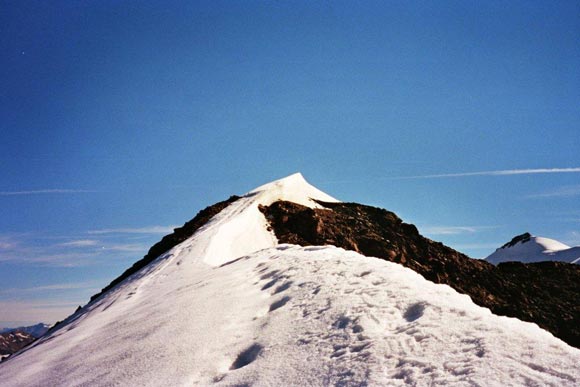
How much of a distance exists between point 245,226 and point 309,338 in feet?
59.5

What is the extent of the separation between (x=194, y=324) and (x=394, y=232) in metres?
21.1

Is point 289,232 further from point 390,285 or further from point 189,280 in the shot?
point 390,285

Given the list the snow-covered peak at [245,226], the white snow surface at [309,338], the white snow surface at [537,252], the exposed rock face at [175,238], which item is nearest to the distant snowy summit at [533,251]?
the white snow surface at [537,252]

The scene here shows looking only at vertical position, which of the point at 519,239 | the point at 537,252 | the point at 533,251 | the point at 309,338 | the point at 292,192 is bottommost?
the point at 309,338

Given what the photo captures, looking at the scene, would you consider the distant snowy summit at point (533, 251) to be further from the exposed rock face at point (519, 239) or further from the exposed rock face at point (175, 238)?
the exposed rock face at point (175, 238)

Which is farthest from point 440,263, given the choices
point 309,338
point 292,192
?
point 309,338

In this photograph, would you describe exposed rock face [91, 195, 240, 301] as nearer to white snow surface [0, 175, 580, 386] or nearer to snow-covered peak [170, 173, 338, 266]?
snow-covered peak [170, 173, 338, 266]

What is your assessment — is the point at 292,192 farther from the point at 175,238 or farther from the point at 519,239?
the point at 519,239

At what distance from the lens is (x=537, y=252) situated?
77312 millimetres

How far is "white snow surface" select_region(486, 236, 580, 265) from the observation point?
229 feet

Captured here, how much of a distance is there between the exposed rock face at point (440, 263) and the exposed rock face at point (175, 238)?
4.50 m

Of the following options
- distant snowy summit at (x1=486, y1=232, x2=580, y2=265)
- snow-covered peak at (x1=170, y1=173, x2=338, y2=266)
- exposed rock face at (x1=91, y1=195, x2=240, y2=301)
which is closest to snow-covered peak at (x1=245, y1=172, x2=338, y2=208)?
snow-covered peak at (x1=170, y1=173, x2=338, y2=266)

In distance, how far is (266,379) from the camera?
589 cm

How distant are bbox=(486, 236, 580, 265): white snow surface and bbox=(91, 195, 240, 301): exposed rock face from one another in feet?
200
